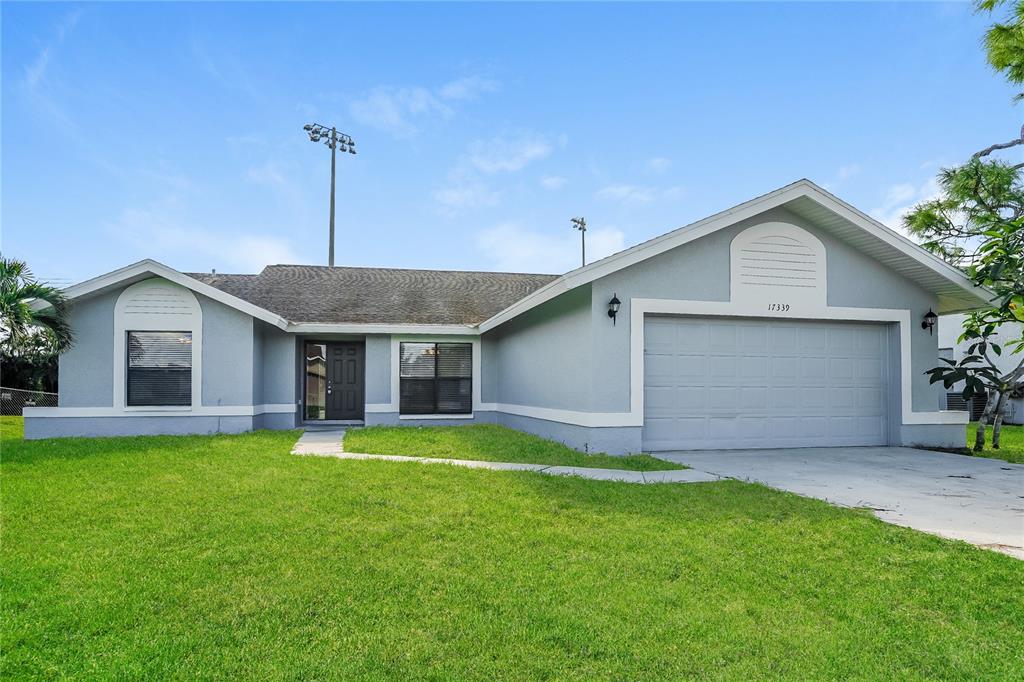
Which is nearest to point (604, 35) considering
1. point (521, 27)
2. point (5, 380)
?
point (521, 27)

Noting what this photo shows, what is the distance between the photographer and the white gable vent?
9625 mm

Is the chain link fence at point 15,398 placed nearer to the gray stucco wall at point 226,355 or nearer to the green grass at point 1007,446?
the gray stucco wall at point 226,355

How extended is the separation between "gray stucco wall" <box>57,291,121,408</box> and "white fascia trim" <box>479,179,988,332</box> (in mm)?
9029

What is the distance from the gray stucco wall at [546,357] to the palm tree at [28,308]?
893 cm

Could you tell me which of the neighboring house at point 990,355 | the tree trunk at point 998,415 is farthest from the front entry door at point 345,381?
the neighboring house at point 990,355

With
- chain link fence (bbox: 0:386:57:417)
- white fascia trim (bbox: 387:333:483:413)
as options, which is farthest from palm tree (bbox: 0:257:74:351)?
chain link fence (bbox: 0:386:57:417)

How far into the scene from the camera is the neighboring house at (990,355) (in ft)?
55.6

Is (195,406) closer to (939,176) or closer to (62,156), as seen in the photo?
(62,156)

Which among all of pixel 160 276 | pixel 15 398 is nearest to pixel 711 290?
pixel 160 276

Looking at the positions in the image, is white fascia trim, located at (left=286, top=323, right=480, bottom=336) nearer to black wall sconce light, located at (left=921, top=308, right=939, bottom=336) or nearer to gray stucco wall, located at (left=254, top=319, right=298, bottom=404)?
gray stucco wall, located at (left=254, top=319, right=298, bottom=404)

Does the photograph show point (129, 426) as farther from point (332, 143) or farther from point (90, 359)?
point (332, 143)

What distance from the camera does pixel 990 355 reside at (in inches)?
697

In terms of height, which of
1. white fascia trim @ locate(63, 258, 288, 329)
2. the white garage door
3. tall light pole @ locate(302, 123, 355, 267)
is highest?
tall light pole @ locate(302, 123, 355, 267)

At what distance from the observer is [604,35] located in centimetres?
1332
